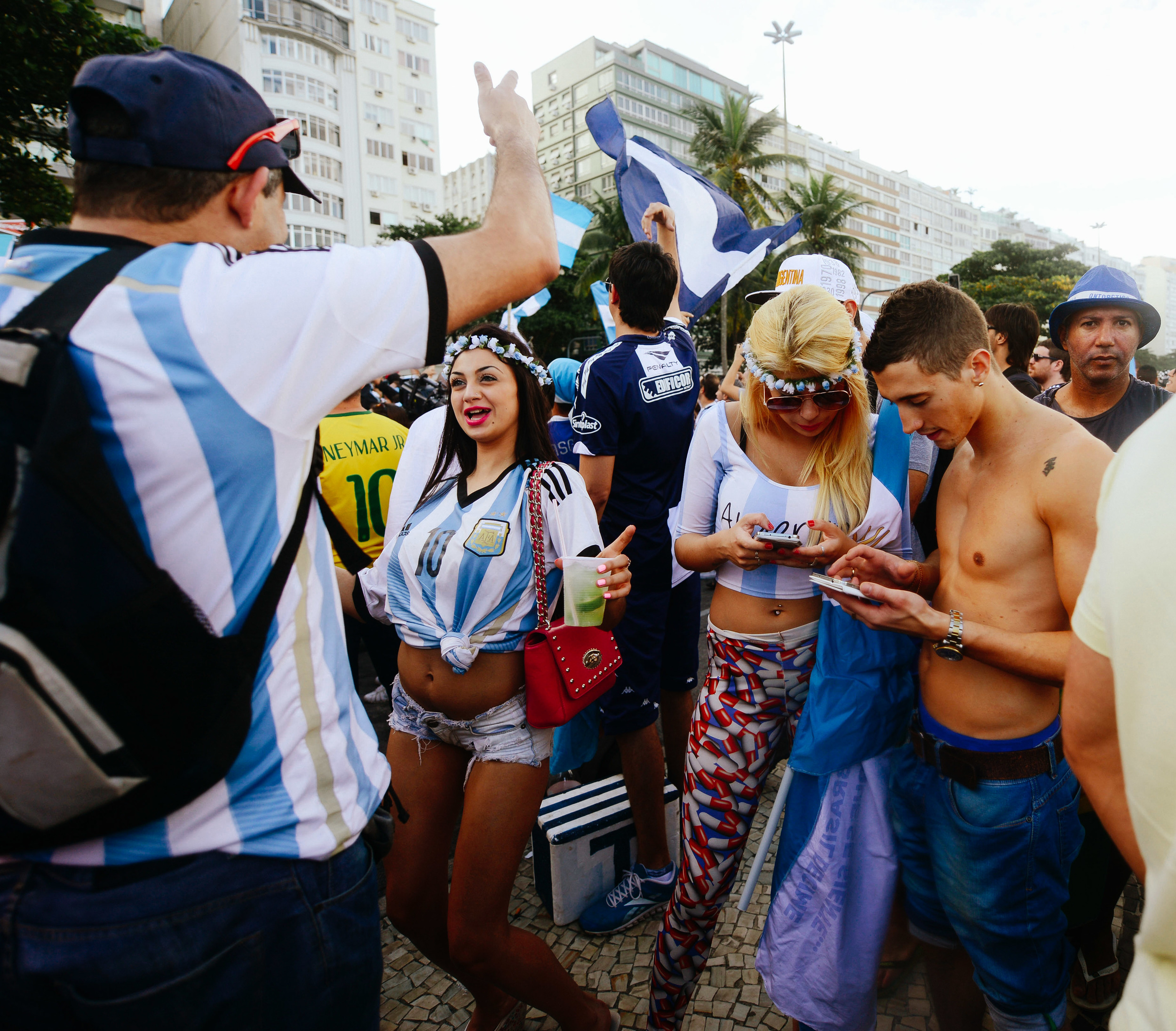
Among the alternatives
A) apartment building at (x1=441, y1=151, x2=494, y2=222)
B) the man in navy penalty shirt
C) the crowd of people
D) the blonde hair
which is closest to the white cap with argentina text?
the crowd of people

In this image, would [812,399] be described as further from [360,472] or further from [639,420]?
[360,472]

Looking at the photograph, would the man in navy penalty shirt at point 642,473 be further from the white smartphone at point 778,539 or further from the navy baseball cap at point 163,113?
the navy baseball cap at point 163,113

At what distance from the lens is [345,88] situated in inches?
1971

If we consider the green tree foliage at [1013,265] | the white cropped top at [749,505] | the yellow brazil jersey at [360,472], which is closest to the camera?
the white cropped top at [749,505]

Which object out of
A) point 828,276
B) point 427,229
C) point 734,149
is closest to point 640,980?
point 828,276

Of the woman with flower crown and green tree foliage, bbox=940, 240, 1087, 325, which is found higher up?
green tree foliage, bbox=940, 240, 1087, 325

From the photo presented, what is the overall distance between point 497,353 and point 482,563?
2.75ft

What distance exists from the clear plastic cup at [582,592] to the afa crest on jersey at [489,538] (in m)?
0.25

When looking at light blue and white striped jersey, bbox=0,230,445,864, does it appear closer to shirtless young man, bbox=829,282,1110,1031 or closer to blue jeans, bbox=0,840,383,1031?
blue jeans, bbox=0,840,383,1031

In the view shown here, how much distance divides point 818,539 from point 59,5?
43.1ft

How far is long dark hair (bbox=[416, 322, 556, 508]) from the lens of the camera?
8.50 ft

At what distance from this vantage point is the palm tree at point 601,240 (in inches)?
1209

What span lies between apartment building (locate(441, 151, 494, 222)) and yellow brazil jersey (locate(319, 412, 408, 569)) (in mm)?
96561

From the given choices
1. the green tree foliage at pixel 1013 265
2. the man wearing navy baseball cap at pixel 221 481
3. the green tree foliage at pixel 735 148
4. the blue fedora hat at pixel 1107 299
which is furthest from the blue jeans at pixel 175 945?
the green tree foliage at pixel 1013 265
